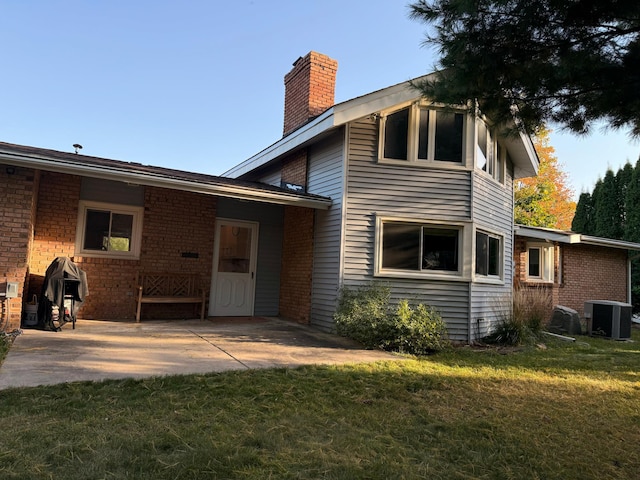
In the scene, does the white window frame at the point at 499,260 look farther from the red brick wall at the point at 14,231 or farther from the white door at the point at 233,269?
the red brick wall at the point at 14,231

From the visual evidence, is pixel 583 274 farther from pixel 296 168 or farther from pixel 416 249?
pixel 296 168

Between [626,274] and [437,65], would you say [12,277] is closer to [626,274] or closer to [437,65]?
[437,65]

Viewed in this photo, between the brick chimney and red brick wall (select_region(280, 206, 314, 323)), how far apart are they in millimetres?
2440

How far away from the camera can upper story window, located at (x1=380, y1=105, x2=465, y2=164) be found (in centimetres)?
844

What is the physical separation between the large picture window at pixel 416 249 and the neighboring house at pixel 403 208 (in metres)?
0.02

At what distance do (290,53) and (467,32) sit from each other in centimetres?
841

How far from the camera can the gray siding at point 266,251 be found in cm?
1009

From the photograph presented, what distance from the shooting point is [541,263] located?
44.7 feet

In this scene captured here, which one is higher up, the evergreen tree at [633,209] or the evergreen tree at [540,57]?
the evergreen tree at [633,209]

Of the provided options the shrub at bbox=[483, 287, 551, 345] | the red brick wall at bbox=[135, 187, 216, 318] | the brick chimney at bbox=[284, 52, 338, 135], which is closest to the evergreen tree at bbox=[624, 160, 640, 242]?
the shrub at bbox=[483, 287, 551, 345]

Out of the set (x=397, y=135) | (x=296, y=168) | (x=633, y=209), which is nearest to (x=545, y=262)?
(x=397, y=135)

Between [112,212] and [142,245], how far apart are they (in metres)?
0.90

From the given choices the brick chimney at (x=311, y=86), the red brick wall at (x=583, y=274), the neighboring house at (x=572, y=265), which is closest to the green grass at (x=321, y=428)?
the brick chimney at (x=311, y=86)

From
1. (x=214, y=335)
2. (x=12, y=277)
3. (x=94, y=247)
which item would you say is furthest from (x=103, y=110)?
(x=214, y=335)
